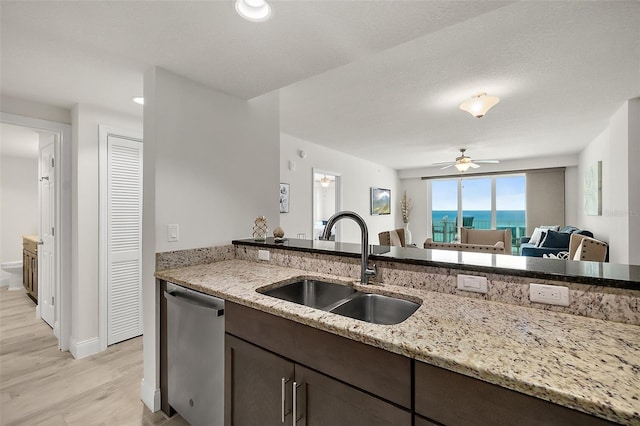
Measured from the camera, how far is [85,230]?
254 cm

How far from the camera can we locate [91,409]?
1.86 meters

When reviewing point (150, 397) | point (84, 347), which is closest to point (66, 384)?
point (84, 347)

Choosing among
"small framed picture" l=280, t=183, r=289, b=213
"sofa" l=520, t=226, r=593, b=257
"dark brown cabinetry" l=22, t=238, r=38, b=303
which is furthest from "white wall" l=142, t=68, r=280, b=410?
"sofa" l=520, t=226, r=593, b=257

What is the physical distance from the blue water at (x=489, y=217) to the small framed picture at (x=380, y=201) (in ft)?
5.34

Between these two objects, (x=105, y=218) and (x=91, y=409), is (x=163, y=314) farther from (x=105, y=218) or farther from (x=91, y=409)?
(x=105, y=218)

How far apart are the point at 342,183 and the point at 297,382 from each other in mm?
4676

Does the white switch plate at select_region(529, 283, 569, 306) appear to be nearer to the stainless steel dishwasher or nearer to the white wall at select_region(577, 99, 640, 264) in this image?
the stainless steel dishwasher

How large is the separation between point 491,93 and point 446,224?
5.40 metres

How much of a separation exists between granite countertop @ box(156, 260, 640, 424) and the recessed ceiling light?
133cm

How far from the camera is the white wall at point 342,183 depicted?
430 cm

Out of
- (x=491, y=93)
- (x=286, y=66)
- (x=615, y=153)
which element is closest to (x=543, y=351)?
(x=286, y=66)

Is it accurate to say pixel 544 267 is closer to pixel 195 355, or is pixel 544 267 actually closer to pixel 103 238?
pixel 195 355

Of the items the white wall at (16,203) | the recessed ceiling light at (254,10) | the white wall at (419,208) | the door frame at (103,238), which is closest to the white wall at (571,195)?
the white wall at (419,208)

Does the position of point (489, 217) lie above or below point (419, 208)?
below
